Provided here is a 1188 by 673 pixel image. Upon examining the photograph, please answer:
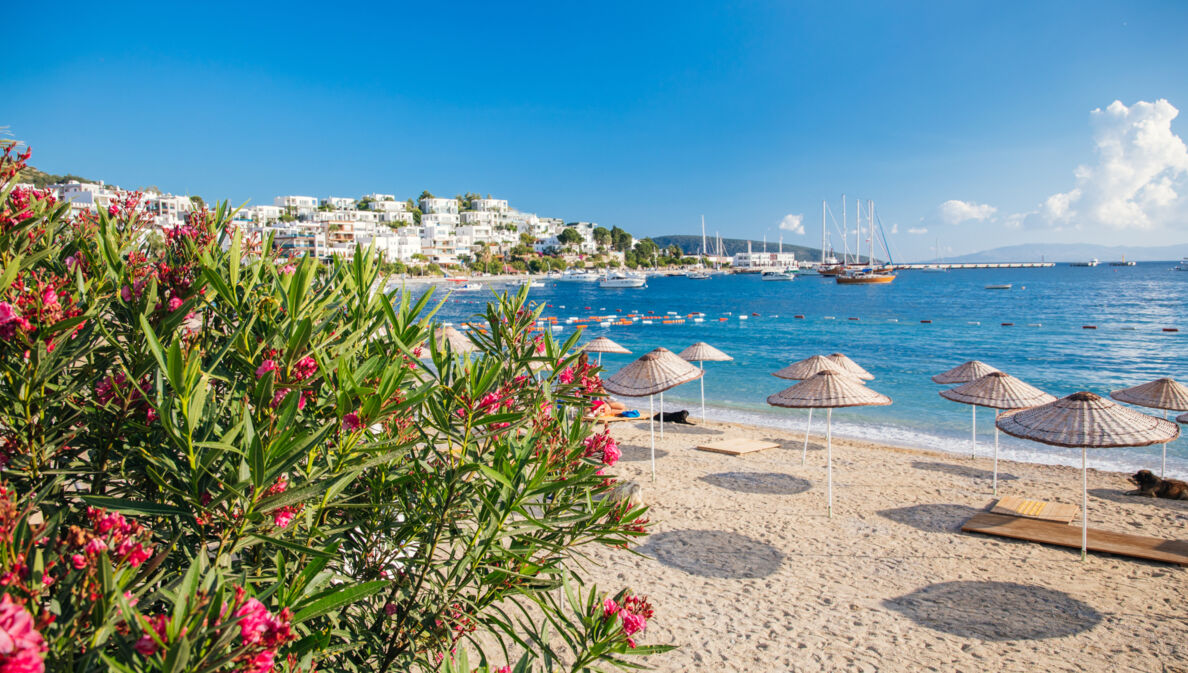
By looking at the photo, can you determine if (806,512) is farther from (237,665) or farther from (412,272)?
(412,272)

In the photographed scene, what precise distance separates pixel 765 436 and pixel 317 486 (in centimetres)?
1309

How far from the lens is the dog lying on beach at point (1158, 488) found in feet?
28.7

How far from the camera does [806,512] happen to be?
8.18m

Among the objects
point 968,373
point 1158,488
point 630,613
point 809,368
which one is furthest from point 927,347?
point 630,613

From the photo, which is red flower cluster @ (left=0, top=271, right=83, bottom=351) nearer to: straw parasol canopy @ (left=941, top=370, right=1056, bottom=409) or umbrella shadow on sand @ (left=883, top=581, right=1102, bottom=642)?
umbrella shadow on sand @ (left=883, top=581, right=1102, bottom=642)

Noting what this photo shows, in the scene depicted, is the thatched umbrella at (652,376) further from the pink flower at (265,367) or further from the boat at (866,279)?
the boat at (866,279)

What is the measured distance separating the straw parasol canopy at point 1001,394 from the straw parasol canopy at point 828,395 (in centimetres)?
181

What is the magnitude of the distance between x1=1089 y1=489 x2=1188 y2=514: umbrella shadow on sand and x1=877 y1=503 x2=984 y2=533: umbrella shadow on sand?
7.86 feet

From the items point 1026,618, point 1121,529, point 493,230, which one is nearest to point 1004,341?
point 1121,529

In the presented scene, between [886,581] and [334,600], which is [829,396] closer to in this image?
[886,581]

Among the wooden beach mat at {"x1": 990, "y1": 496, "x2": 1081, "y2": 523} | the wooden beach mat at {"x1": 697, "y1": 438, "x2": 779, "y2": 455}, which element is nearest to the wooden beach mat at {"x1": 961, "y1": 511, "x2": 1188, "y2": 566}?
the wooden beach mat at {"x1": 990, "y1": 496, "x2": 1081, "y2": 523}

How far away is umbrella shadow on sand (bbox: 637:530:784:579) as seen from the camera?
Result: 253 inches

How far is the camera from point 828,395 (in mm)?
7645

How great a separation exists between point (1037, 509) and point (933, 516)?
1.19 m
